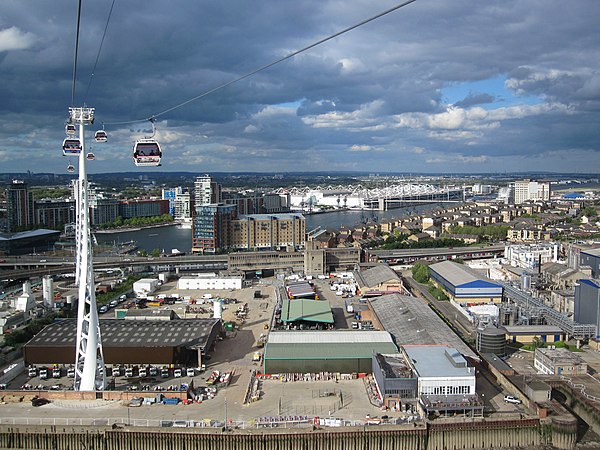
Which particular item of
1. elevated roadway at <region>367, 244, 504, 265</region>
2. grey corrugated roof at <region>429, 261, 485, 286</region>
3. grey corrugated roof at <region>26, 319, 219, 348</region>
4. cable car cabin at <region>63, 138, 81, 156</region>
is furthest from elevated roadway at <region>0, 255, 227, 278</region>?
cable car cabin at <region>63, 138, 81, 156</region>

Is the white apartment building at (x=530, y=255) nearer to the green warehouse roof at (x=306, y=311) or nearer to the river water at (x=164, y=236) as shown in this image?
the green warehouse roof at (x=306, y=311)

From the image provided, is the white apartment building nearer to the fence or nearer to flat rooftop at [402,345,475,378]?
flat rooftop at [402,345,475,378]

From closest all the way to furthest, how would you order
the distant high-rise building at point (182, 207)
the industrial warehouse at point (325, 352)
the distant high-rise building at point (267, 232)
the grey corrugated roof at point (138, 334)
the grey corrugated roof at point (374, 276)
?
the industrial warehouse at point (325, 352) → the grey corrugated roof at point (138, 334) → the grey corrugated roof at point (374, 276) → the distant high-rise building at point (267, 232) → the distant high-rise building at point (182, 207)

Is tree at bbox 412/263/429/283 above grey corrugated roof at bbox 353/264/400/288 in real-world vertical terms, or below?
below

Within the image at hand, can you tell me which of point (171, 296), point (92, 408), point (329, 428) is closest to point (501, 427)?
point (329, 428)

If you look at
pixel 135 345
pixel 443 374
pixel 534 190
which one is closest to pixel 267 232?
pixel 135 345

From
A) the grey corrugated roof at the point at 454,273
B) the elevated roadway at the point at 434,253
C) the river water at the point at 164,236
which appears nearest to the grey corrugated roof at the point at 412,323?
the grey corrugated roof at the point at 454,273

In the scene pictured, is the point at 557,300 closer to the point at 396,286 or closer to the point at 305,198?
the point at 396,286
